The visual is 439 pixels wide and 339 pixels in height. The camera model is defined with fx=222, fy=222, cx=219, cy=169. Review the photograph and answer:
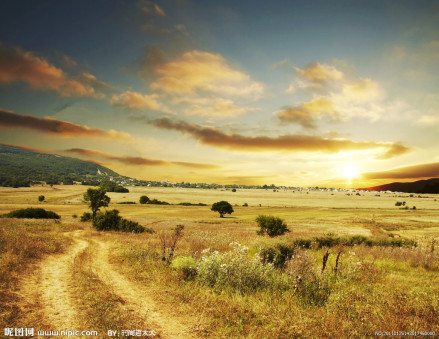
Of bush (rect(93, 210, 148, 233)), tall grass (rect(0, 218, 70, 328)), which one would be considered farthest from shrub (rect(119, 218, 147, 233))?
tall grass (rect(0, 218, 70, 328))

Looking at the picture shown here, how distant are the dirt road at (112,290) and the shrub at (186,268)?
53.2 inches

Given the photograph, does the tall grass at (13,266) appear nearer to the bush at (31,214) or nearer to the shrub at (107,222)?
the shrub at (107,222)

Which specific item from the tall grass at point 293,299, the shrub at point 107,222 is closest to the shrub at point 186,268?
the tall grass at point 293,299

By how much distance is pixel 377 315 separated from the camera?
18.3ft

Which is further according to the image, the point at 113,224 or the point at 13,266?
the point at 113,224

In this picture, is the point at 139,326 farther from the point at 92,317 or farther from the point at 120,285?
the point at 120,285

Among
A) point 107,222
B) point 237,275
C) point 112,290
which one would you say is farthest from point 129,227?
point 237,275

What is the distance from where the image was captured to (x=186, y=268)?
9203 mm

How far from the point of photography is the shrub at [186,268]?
8.98 metres

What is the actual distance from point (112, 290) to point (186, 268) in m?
2.77

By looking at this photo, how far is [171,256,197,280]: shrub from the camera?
354 inches

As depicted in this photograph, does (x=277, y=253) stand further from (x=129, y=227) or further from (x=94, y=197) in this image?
(x=94, y=197)

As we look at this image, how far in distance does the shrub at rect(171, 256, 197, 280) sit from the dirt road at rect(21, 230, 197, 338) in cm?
135

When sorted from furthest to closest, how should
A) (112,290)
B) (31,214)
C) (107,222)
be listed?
(31,214)
(107,222)
(112,290)
